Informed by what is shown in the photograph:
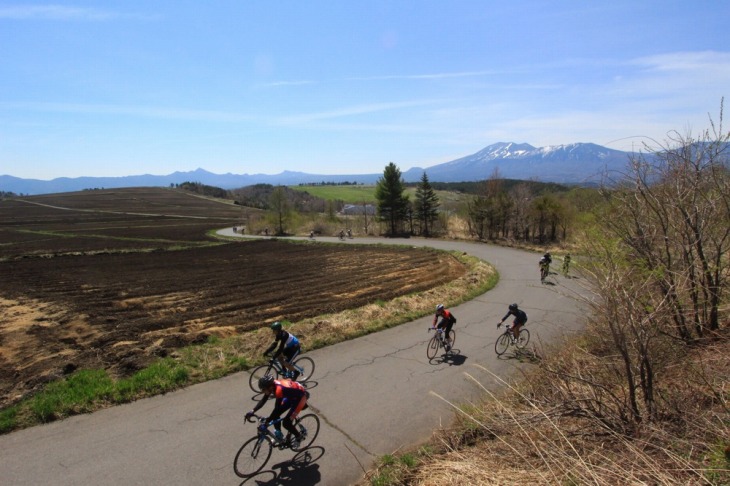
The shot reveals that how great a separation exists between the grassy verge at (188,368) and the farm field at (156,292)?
696 mm

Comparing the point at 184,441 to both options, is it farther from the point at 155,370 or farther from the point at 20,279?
the point at 20,279

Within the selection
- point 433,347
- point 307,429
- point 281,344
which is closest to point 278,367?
point 281,344

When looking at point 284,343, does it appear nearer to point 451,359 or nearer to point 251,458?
point 251,458

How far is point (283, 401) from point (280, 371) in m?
2.98

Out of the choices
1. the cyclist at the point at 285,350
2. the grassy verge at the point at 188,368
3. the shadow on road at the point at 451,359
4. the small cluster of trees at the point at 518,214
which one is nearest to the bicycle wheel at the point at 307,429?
the cyclist at the point at 285,350

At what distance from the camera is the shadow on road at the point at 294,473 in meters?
6.61

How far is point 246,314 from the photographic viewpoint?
1700 centimetres

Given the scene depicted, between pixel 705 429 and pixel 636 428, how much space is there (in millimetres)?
737

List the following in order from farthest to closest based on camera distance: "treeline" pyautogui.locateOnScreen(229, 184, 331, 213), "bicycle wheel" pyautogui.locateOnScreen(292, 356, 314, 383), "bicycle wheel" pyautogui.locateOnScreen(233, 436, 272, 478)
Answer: "treeline" pyautogui.locateOnScreen(229, 184, 331, 213) < "bicycle wheel" pyautogui.locateOnScreen(292, 356, 314, 383) < "bicycle wheel" pyautogui.locateOnScreen(233, 436, 272, 478)

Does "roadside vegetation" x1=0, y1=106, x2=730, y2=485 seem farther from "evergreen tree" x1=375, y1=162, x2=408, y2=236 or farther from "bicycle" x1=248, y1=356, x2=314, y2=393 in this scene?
"evergreen tree" x1=375, y1=162, x2=408, y2=236

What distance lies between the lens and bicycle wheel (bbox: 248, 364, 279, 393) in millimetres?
9767

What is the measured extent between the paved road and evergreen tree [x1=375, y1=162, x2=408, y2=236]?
45130mm

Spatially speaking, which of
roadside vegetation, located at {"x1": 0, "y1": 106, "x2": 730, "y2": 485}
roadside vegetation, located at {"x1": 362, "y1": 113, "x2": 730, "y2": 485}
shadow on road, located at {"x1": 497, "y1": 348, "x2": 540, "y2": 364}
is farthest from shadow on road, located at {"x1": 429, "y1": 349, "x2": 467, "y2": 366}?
roadside vegetation, located at {"x1": 362, "y1": 113, "x2": 730, "y2": 485}

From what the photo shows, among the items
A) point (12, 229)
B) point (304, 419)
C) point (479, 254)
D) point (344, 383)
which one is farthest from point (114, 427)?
point (12, 229)
